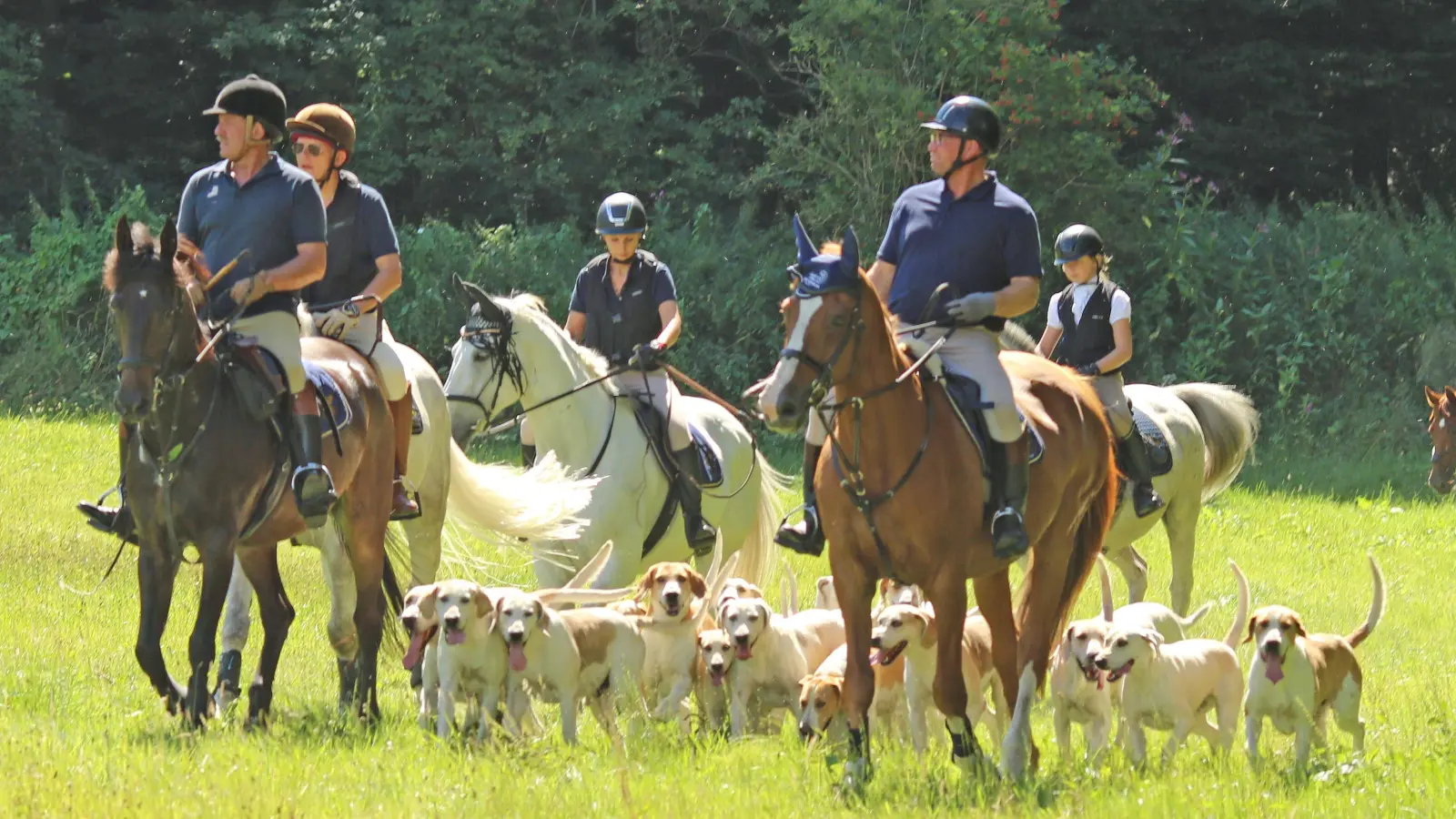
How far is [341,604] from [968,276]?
3.88 metres

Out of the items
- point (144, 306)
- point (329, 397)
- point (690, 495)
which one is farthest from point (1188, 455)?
point (144, 306)

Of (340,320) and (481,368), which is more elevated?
(340,320)

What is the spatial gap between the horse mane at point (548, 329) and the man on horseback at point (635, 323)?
0.59ft

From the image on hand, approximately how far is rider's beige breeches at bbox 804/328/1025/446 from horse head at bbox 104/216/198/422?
9.23 feet

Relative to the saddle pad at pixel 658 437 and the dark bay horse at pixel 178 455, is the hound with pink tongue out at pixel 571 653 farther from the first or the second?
the saddle pad at pixel 658 437

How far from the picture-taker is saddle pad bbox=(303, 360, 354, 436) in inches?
375

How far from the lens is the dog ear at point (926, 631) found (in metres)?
8.98

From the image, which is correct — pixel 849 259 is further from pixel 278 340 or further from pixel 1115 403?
pixel 1115 403

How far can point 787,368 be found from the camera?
25.2 feet

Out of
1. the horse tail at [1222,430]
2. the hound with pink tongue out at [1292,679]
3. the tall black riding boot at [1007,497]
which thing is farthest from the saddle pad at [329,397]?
the horse tail at [1222,430]

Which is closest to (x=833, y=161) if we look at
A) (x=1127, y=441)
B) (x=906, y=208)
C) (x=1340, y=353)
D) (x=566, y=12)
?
(x=566, y=12)

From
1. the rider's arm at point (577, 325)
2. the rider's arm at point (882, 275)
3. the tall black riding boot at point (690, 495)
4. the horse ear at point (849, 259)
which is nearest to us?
the horse ear at point (849, 259)

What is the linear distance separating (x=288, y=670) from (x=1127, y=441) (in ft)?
17.5

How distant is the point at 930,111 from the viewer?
938 inches
